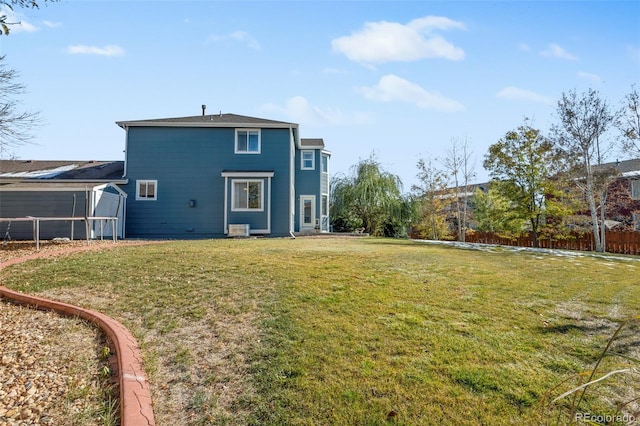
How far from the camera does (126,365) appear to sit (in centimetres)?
335

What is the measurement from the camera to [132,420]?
8.80 ft

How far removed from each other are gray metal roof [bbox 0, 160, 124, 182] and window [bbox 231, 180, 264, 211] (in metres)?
5.82

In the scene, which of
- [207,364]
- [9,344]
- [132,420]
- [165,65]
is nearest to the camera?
[132,420]

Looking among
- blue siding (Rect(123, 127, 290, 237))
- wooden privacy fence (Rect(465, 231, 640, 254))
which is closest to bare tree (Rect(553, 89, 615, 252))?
wooden privacy fence (Rect(465, 231, 640, 254))

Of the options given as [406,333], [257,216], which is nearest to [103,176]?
[257,216]

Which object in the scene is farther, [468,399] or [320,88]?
[320,88]

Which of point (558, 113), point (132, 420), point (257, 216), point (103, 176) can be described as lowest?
point (132, 420)

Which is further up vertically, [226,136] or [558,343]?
[226,136]

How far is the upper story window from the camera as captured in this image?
17891 millimetres

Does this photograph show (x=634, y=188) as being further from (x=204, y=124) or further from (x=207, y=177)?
(x=204, y=124)

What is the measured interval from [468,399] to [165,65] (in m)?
11.6

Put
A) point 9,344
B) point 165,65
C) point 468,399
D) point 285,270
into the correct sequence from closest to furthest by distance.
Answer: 1. point 468,399
2. point 9,344
3. point 285,270
4. point 165,65

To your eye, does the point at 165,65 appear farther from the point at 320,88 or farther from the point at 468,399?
the point at 468,399

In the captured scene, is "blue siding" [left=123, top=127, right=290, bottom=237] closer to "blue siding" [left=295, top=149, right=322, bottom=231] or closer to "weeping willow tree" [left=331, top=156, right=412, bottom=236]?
"blue siding" [left=295, top=149, right=322, bottom=231]
